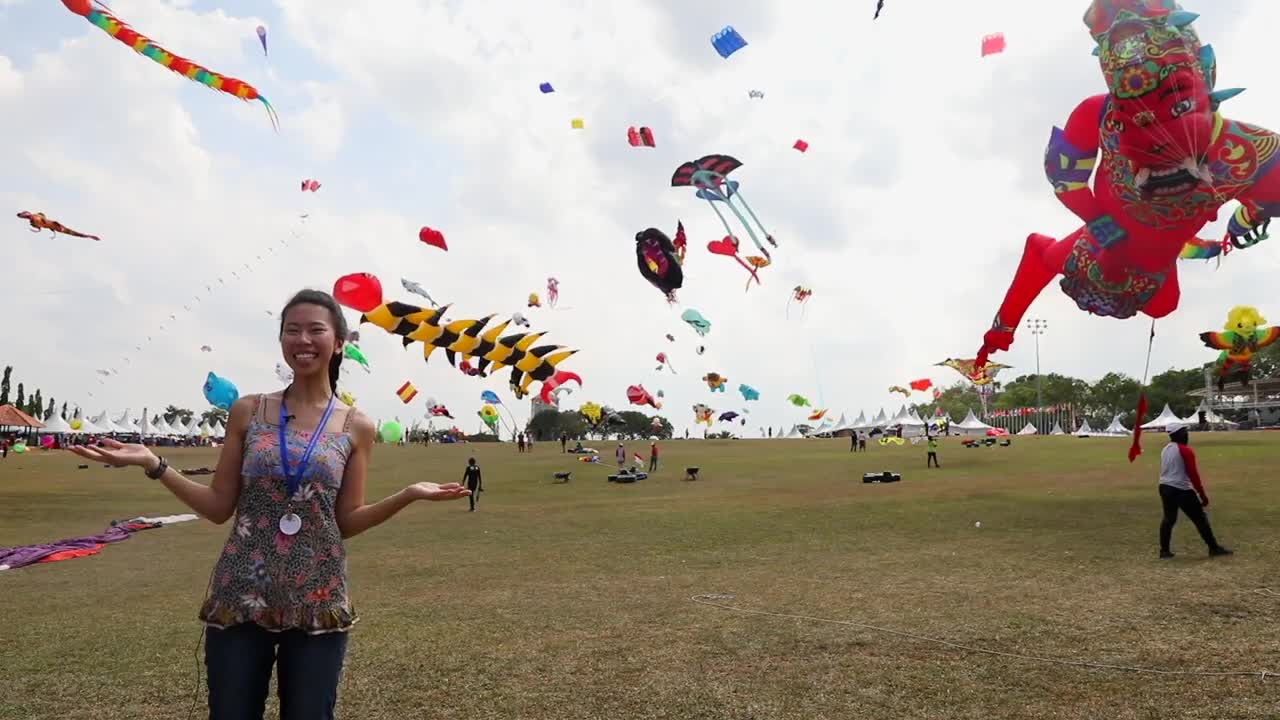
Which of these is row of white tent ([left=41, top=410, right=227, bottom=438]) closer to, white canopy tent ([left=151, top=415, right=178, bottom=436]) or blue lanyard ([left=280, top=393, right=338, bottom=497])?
white canopy tent ([left=151, top=415, right=178, bottom=436])

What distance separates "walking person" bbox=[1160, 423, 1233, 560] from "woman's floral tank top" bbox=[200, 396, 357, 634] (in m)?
10.4

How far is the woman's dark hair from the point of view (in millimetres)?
3143

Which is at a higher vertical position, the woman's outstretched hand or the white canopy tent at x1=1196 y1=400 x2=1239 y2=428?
the white canopy tent at x1=1196 y1=400 x2=1239 y2=428

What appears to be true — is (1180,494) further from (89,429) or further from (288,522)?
(89,429)

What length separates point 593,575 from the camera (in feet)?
35.1

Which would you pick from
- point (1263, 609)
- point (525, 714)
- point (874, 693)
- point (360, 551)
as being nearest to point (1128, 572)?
point (1263, 609)

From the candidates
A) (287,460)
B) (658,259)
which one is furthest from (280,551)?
(658,259)

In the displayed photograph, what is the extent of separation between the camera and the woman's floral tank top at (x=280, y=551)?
2.81m

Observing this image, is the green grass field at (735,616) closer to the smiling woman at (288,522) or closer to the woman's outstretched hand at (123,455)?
the smiling woman at (288,522)

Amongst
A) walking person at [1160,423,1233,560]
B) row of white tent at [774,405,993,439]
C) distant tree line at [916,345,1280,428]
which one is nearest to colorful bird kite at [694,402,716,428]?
row of white tent at [774,405,993,439]

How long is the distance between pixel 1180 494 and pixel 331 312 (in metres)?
10.7

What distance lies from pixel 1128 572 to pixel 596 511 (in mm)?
A: 12962

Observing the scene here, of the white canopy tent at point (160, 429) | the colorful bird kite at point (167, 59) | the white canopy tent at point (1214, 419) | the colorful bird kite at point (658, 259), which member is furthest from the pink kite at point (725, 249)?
the white canopy tent at point (160, 429)

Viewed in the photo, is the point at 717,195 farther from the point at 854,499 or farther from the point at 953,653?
the point at 953,653
